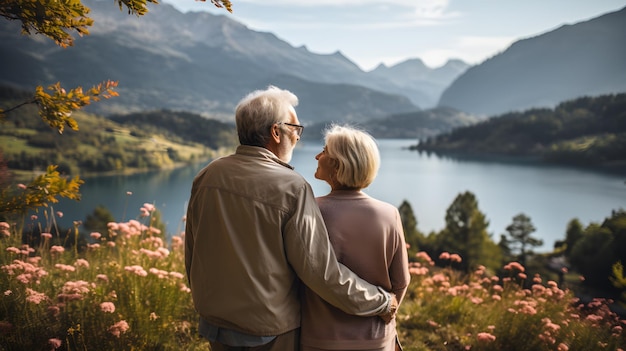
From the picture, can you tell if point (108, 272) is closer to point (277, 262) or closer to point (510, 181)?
point (277, 262)

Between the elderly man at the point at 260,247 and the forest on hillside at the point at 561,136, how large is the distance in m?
24.8

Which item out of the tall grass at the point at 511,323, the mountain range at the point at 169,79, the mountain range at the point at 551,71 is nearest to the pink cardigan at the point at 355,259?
the tall grass at the point at 511,323

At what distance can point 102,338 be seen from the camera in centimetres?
249

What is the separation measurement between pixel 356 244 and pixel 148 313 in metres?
1.95

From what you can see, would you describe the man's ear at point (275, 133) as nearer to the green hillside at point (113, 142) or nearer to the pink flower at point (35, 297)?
the pink flower at point (35, 297)

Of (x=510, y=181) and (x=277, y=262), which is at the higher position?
(x=277, y=262)

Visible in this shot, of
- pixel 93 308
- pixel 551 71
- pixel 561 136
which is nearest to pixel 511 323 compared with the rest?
pixel 93 308

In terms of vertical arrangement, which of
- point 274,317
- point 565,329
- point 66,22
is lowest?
point 565,329

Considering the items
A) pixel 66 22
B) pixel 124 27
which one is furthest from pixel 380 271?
pixel 124 27

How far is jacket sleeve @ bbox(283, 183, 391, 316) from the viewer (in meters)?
1.34

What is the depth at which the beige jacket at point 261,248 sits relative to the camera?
135 cm

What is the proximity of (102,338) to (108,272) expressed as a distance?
0.96 metres

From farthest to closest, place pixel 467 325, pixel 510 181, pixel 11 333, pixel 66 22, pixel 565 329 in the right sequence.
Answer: pixel 510 181 → pixel 467 325 → pixel 565 329 → pixel 11 333 → pixel 66 22

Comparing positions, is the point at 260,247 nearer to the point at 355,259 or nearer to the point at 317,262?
the point at 317,262
